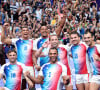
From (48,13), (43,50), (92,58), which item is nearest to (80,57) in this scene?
(92,58)

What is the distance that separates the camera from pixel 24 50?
24.3 feet

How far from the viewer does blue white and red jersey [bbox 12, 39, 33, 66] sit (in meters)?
7.40

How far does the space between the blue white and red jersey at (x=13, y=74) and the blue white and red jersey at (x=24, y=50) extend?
975 mm

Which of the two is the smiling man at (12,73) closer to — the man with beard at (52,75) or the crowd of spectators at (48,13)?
the man with beard at (52,75)

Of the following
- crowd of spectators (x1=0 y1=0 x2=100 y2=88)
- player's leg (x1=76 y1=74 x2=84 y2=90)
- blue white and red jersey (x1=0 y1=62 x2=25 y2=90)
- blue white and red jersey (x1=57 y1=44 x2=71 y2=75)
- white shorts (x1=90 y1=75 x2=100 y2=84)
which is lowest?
player's leg (x1=76 y1=74 x2=84 y2=90)

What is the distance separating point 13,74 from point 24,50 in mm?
1153

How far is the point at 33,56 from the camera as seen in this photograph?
7441 mm

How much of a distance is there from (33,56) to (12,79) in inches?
49.1

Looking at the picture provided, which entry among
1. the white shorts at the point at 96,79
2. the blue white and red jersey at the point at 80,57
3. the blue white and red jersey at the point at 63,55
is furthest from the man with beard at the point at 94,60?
the blue white and red jersey at the point at 63,55

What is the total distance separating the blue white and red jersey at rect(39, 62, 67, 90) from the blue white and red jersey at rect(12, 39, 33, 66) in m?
1.44

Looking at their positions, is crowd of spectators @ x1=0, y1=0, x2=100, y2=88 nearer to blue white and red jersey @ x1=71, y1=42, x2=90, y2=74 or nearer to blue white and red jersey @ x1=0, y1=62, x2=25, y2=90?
blue white and red jersey @ x1=71, y1=42, x2=90, y2=74

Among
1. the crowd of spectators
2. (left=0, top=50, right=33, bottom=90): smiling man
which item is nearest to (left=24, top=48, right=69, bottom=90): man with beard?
(left=0, top=50, right=33, bottom=90): smiling man

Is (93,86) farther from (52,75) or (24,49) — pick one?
(24,49)

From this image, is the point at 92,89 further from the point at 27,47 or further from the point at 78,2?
the point at 78,2
